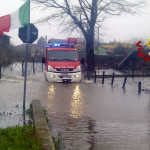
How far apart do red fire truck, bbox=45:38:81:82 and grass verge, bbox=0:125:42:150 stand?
12.1m

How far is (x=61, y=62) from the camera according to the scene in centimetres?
1903

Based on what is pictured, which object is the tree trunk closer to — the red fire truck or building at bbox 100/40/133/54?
the red fire truck

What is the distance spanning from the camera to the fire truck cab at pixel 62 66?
18.7 metres

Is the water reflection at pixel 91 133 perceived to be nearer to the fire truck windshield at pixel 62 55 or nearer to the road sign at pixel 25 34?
the road sign at pixel 25 34

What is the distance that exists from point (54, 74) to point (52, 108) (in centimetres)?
837

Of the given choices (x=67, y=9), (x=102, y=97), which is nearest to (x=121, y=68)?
(x=67, y=9)

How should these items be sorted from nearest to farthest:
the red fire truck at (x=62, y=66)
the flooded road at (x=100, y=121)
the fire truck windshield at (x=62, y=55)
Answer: the flooded road at (x=100, y=121)
the red fire truck at (x=62, y=66)
the fire truck windshield at (x=62, y=55)

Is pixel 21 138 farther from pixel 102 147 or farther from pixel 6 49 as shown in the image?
pixel 6 49

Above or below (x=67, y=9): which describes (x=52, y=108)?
below

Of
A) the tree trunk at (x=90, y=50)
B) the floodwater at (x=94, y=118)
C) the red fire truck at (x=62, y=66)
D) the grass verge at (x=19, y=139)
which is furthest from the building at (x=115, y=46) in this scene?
the grass verge at (x=19, y=139)

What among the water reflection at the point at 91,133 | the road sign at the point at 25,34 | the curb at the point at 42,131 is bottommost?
the water reflection at the point at 91,133

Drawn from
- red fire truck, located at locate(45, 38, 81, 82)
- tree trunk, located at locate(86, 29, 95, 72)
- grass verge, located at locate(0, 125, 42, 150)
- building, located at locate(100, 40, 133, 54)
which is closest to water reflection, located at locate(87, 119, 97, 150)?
grass verge, located at locate(0, 125, 42, 150)

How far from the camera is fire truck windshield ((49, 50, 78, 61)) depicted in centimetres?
1938

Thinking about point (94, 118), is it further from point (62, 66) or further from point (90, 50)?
point (90, 50)
